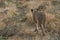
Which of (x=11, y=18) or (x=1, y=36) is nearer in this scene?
(x=1, y=36)

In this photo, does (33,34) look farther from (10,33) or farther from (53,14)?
(53,14)

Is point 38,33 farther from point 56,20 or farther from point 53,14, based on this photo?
point 53,14

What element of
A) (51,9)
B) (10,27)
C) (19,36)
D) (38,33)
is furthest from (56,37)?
(51,9)

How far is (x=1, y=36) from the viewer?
690 centimetres

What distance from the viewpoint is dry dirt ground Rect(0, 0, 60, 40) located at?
6.87m

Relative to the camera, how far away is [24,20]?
799 cm

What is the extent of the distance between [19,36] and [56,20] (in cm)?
160

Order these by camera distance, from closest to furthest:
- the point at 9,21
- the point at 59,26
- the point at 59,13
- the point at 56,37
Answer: the point at 56,37 < the point at 59,26 < the point at 9,21 < the point at 59,13

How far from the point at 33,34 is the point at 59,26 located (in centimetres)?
100

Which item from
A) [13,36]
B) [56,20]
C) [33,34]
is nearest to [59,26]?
[56,20]

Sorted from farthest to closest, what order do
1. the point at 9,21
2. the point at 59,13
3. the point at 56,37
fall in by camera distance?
the point at 59,13 → the point at 9,21 → the point at 56,37

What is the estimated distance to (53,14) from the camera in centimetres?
837

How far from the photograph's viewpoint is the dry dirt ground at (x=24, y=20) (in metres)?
6.87

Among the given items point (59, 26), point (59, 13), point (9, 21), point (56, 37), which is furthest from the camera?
point (59, 13)
